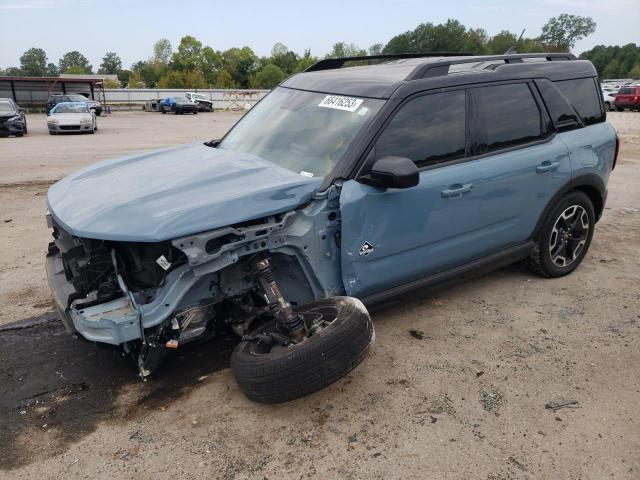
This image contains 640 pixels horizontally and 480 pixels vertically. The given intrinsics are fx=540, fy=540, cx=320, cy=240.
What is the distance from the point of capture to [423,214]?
360 centimetres

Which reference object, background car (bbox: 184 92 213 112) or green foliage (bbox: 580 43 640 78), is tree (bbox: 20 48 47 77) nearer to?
background car (bbox: 184 92 213 112)

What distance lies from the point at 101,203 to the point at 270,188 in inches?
38.9

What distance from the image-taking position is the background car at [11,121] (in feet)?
60.5

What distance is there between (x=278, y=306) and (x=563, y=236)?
9.95 ft

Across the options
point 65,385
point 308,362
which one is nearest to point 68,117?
point 65,385

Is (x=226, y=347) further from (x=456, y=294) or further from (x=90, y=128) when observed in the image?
(x=90, y=128)

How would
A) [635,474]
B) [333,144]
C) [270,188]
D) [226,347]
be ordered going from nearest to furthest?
[635,474] → [270,188] → [333,144] → [226,347]

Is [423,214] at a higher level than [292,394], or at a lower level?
higher

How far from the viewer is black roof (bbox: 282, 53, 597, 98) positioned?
3721mm

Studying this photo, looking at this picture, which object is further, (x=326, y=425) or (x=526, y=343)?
(x=526, y=343)

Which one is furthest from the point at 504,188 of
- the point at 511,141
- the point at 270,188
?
the point at 270,188

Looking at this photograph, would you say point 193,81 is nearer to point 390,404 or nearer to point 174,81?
point 174,81

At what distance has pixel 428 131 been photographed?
3703 mm

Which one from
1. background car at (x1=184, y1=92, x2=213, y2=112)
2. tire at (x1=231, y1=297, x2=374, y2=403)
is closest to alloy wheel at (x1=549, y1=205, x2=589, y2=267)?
tire at (x1=231, y1=297, x2=374, y2=403)
